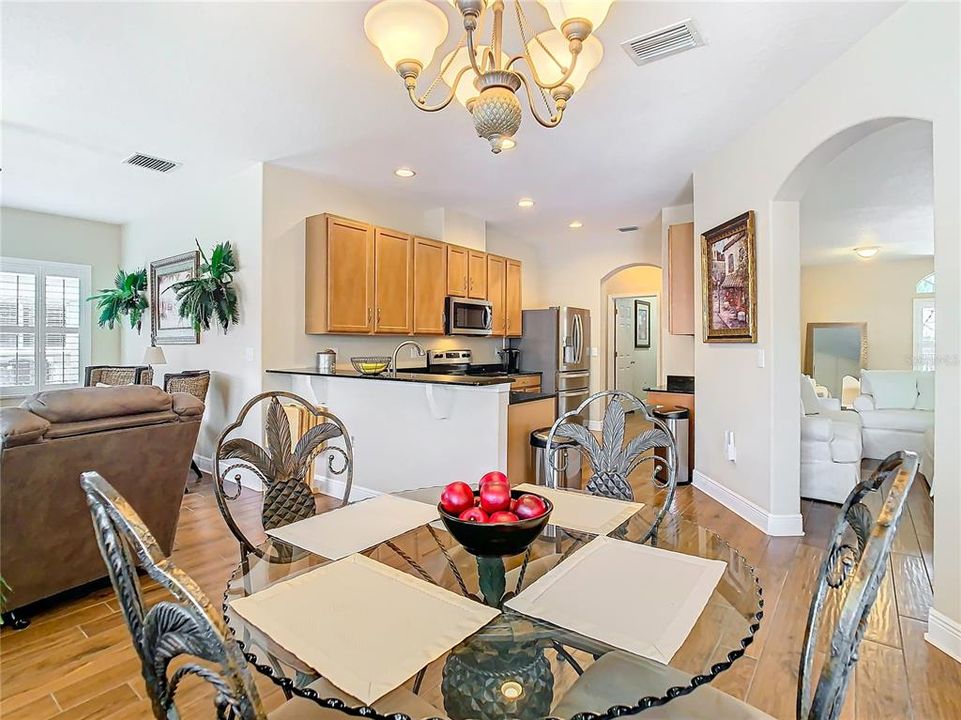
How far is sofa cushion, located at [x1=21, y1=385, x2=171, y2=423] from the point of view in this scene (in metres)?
2.16

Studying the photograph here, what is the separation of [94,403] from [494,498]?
200 centimetres

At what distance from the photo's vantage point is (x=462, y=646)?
0.97 meters

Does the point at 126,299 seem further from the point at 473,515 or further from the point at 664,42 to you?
the point at 473,515

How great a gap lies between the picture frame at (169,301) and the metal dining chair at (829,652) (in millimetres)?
4553

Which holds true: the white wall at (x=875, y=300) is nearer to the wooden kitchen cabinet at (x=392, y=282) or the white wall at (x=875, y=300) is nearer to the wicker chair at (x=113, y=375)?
the wooden kitchen cabinet at (x=392, y=282)

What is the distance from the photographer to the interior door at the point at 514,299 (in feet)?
20.5

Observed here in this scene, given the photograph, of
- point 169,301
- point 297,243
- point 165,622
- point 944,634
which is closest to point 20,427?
point 165,622

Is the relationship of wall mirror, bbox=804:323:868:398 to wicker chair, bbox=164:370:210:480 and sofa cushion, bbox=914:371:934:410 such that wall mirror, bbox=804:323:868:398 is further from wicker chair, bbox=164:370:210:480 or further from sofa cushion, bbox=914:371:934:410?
wicker chair, bbox=164:370:210:480

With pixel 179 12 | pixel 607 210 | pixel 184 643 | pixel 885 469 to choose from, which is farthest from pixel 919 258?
pixel 184 643

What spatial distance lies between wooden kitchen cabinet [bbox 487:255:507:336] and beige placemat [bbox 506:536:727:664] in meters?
4.75

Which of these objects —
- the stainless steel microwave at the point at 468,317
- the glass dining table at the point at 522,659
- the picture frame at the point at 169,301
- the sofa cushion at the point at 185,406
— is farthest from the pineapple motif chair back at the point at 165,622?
the stainless steel microwave at the point at 468,317

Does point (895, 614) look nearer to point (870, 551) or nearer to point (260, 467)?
point (870, 551)

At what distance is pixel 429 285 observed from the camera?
5.07 metres

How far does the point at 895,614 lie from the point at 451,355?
417cm
